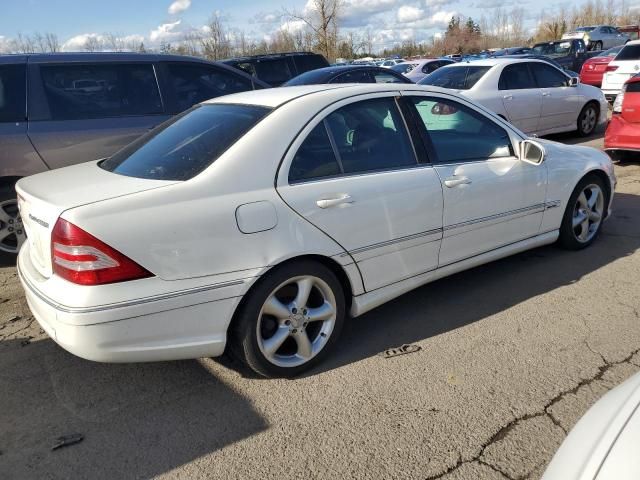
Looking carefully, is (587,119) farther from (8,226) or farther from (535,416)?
(8,226)

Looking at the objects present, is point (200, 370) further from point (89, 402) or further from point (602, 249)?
point (602, 249)

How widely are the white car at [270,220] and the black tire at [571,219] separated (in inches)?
24.9

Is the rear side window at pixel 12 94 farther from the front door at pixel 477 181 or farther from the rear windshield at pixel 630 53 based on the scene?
the rear windshield at pixel 630 53

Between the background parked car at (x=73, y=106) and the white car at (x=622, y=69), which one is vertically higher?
the background parked car at (x=73, y=106)

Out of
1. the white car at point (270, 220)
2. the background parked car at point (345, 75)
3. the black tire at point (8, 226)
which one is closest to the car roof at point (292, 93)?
the white car at point (270, 220)

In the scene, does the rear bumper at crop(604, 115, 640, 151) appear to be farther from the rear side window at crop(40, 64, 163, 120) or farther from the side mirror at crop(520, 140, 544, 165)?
the rear side window at crop(40, 64, 163, 120)

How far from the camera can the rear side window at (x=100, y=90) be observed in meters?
5.01

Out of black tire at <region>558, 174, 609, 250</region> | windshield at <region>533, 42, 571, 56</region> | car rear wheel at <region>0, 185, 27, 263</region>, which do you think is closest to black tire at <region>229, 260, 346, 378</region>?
black tire at <region>558, 174, 609, 250</region>

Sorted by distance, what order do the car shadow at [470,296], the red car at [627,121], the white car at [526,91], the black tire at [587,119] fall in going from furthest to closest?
the black tire at [587,119] → the white car at [526,91] → the red car at [627,121] → the car shadow at [470,296]

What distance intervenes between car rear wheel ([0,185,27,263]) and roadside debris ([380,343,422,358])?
10.9 feet

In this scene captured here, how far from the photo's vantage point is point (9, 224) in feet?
16.0

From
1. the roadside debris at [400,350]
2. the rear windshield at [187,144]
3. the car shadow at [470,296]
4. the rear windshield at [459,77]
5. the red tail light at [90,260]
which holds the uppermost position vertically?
the rear windshield at [187,144]

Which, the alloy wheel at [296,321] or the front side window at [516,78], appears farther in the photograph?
the front side window at [516,78]

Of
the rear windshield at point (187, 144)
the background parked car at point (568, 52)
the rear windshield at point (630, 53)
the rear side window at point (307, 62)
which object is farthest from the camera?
the background parked car at point (568, 52)
